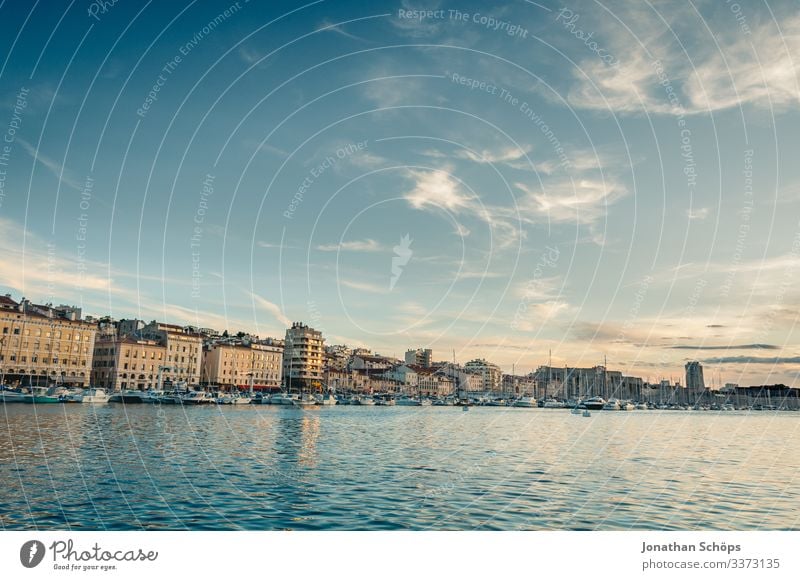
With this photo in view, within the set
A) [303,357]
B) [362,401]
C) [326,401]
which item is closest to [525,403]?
[362,401]

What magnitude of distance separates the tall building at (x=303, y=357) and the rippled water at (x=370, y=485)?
97.8 meters

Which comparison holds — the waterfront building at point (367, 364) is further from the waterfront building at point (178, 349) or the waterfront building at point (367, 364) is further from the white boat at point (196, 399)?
the white boat at point (196, 399)

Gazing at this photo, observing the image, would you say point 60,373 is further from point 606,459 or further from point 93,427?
point 606,459

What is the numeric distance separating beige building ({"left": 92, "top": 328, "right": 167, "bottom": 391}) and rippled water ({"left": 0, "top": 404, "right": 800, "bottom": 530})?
60837mm

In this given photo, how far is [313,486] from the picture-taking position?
19375 mm

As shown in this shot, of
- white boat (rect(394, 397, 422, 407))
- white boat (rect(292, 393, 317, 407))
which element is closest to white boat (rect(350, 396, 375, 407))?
white boat (rect(394, 397, 422, 407))

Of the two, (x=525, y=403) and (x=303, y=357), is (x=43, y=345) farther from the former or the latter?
(x=525, y=403)

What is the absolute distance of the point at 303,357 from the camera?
136 meters

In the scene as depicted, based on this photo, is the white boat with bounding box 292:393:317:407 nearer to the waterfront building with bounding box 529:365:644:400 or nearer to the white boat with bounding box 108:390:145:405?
the white boat with bounding box 108:390:145:405

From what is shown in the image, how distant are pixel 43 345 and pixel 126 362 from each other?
13699 millimetres

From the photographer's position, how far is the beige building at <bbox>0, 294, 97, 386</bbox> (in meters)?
77.8
